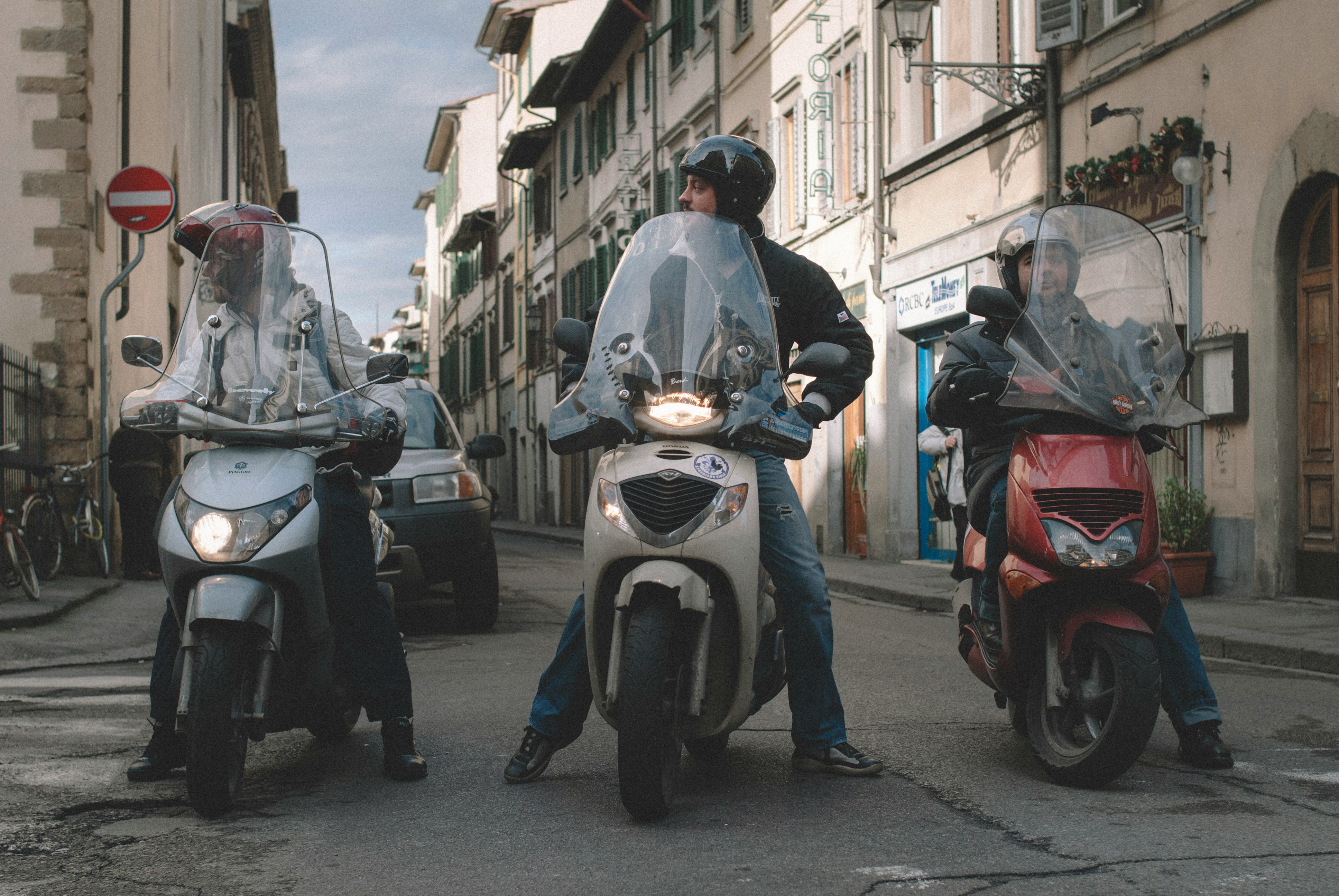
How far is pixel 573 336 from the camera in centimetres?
441

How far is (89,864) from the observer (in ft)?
12.0

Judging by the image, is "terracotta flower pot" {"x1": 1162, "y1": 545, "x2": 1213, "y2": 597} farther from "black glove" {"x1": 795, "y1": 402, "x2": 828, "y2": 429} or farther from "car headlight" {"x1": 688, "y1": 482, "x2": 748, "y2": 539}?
"car headlight" {"x1": 688, "y1": 482, "x2": 748, "y2": 539}

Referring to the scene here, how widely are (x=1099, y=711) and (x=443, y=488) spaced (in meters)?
5.93

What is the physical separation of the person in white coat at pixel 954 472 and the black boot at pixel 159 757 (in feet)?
8.55

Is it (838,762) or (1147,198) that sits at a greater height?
(1147,198)

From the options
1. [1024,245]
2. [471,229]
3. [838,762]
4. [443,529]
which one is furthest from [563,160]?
[838,762]

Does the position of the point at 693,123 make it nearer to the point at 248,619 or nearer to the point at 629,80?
the point at 629,80

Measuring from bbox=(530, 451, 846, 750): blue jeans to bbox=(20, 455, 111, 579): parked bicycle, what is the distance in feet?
27.4

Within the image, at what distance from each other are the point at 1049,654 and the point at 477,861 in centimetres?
183

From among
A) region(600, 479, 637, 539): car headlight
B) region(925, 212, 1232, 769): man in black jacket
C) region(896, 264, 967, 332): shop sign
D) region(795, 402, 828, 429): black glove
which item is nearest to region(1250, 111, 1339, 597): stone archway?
region(896, 264, 967, 332): shop sign

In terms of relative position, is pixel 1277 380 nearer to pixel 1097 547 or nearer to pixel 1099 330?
pixel 1099 330

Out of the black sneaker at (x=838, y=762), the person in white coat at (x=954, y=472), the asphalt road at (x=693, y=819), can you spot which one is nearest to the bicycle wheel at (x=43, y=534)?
the asphalt road at (x=693, y=819)

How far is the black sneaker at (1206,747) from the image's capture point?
188 inches

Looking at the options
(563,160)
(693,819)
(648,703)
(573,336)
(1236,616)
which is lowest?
(693,819)
